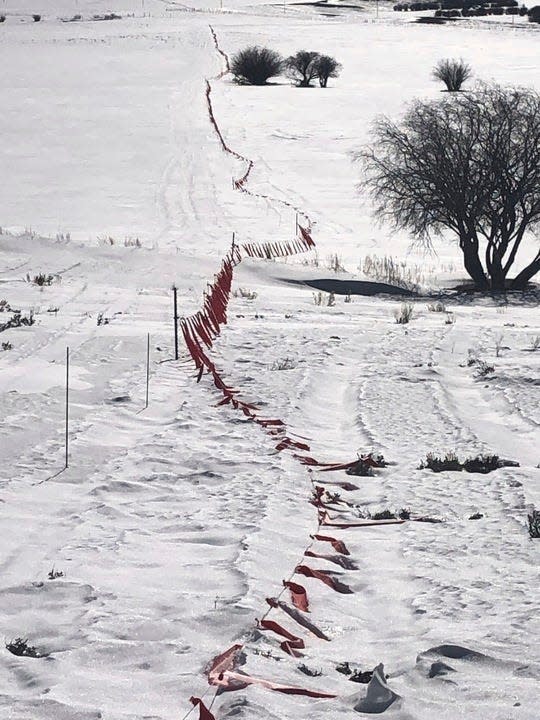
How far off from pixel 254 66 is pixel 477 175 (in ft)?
134

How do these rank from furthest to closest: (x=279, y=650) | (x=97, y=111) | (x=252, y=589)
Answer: (x=97, y=111) < (x=252, y=589) < (x=279, y=650)

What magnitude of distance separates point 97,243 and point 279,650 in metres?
18.8

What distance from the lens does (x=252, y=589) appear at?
231 inches

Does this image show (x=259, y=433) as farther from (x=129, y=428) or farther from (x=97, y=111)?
(x=97, y=111)

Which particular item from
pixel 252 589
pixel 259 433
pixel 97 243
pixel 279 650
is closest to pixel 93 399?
pixel 259 433

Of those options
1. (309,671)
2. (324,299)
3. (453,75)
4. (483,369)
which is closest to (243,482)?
(309,671)

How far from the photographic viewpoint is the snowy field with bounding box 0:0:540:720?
487cm

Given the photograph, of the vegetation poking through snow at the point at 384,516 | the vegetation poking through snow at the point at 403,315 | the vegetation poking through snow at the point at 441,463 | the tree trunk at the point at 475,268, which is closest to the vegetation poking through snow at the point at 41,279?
the vegetation poking through snow at the point at 403,315

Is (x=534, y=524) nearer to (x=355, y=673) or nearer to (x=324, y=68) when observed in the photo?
(x=355, y=673)

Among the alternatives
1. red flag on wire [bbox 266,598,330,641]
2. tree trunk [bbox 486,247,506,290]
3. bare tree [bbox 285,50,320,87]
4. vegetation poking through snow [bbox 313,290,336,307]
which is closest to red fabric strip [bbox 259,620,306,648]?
red flag on wire [bbox 266,598,330,641]

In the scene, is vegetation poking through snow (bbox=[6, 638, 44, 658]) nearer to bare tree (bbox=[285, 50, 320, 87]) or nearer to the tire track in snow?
the tire track in snow

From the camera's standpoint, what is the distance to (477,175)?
22953mm

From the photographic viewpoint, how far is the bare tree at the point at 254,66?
6156 cm

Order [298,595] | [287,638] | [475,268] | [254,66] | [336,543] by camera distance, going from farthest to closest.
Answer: [254,66] → [475,268] → [336,543] → [298,595] → [287,638]
